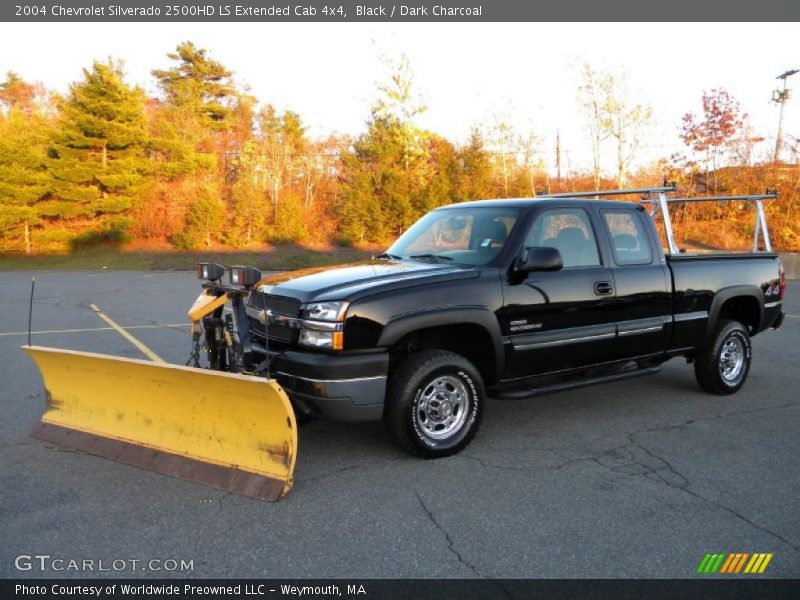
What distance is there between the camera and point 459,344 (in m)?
4.99

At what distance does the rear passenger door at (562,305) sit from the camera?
5.01 meters

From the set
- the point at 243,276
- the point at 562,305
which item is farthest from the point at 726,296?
the point at 243,276

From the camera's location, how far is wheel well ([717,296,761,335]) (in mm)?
6746

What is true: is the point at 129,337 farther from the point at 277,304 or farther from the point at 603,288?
the point at 603,288

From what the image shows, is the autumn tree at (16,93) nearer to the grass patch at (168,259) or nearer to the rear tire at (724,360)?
the grass patch at (168,259)

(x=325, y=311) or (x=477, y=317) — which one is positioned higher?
(x=325, y=311)

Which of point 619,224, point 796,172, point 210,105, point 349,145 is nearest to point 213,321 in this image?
point 619,224

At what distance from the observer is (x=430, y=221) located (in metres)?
6.07

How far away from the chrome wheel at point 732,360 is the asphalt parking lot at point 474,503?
49 cm

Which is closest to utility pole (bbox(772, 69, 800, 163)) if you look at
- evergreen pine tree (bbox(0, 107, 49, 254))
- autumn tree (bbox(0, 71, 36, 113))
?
evergreen pine tree (bbox(0, 107, 49, 254))

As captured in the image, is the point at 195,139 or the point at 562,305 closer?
the point at 562,305

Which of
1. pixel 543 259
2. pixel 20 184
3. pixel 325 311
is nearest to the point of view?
pixel 325 311
